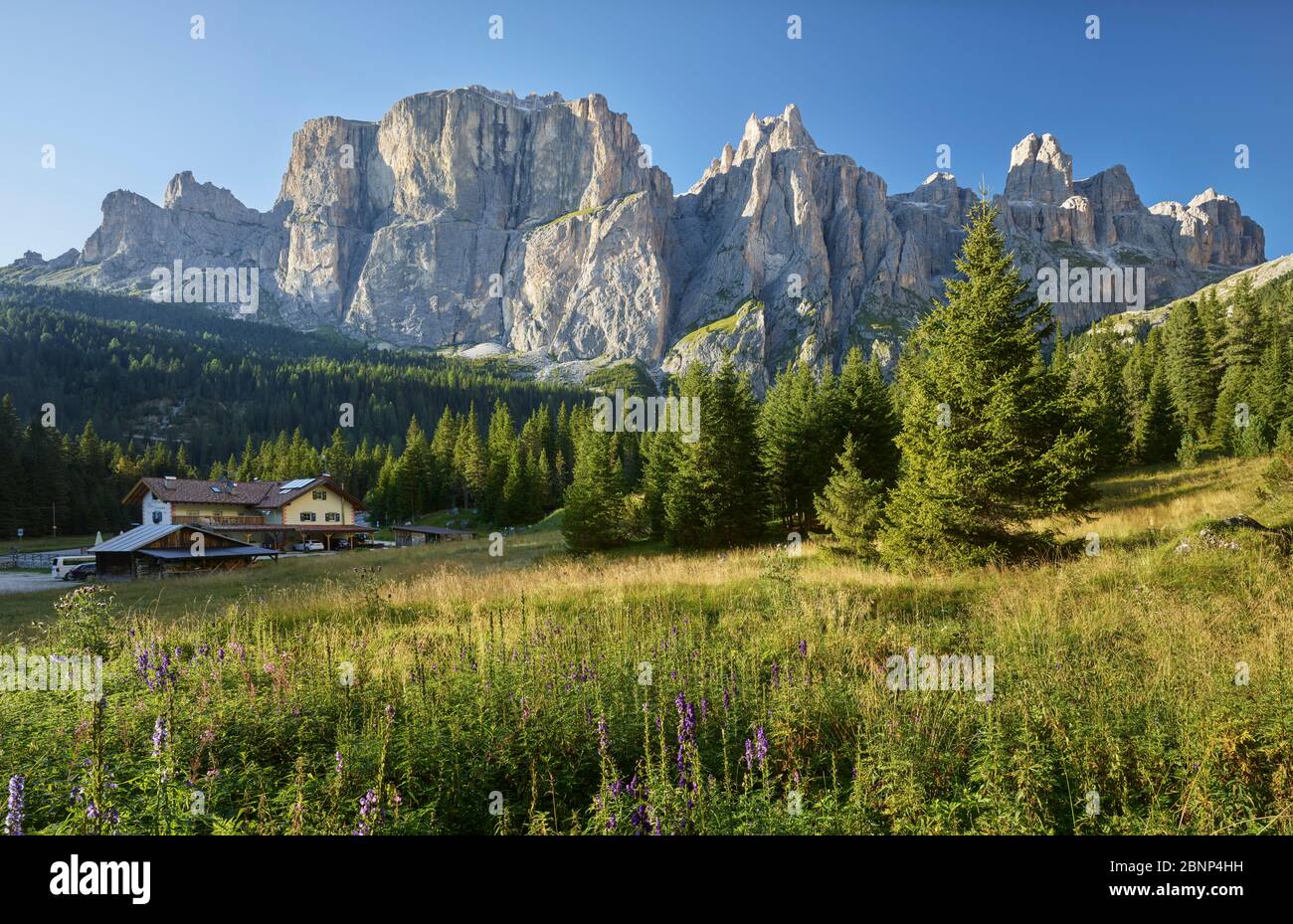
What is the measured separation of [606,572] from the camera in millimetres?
16469

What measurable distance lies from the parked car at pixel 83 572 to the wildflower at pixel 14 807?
48438 millimetres

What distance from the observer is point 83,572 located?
135 ft

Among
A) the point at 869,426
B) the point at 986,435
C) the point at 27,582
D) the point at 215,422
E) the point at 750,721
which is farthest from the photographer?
the point at 215,422

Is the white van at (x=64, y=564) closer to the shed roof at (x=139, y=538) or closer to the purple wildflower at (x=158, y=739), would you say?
the shed roof at (x=139, y=538)

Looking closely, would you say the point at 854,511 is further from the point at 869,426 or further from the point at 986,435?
the point at 869,426

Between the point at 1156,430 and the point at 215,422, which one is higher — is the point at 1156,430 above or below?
below

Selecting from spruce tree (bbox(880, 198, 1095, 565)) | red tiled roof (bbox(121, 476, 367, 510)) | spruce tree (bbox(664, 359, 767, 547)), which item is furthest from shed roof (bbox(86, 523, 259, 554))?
spruce tree (bbox(880, 198, 1095, 565))

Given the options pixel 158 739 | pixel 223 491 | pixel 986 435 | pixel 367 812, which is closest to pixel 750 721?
pixel 367 812

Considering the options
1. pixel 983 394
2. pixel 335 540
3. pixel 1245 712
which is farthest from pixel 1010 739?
pixel 335 540

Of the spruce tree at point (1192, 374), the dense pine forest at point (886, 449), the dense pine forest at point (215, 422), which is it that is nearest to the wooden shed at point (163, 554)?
the dense pine forest at point (215, 422)

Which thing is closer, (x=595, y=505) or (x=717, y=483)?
(x=717, y=483)

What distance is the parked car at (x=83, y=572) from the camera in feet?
127

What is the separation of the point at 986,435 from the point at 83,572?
5658 cm

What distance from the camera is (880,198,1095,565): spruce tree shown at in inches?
524
